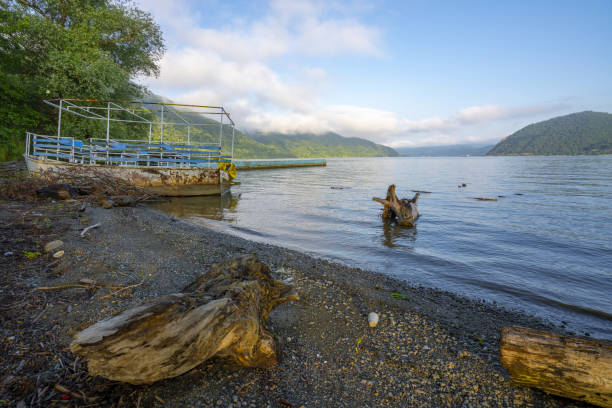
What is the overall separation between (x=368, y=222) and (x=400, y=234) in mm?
2048

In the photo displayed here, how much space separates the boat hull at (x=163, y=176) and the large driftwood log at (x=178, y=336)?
14.4 metres

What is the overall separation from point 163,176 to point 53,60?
1184 centimetres

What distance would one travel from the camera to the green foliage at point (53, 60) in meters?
18.6

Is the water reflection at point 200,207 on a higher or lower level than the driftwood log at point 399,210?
lower

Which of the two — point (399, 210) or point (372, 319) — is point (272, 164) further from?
point (372, 319)

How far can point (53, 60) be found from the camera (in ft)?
60.0

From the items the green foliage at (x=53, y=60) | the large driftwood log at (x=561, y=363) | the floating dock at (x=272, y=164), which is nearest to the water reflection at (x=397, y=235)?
the large driftwood log at (x=561, y=363)

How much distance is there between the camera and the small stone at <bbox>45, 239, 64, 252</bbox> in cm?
501

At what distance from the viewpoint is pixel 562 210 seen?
49.6 feet

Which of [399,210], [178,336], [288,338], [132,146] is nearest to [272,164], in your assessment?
[132,146]

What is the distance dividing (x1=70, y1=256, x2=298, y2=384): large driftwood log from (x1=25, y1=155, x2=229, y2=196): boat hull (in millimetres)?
14421

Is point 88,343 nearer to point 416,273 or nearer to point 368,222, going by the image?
point 416,273

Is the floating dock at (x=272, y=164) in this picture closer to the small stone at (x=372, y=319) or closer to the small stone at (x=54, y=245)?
the small stone at (x=54, y=245)

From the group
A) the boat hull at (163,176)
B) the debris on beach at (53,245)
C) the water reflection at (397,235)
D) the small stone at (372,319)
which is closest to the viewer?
the small stone at (372,319)
